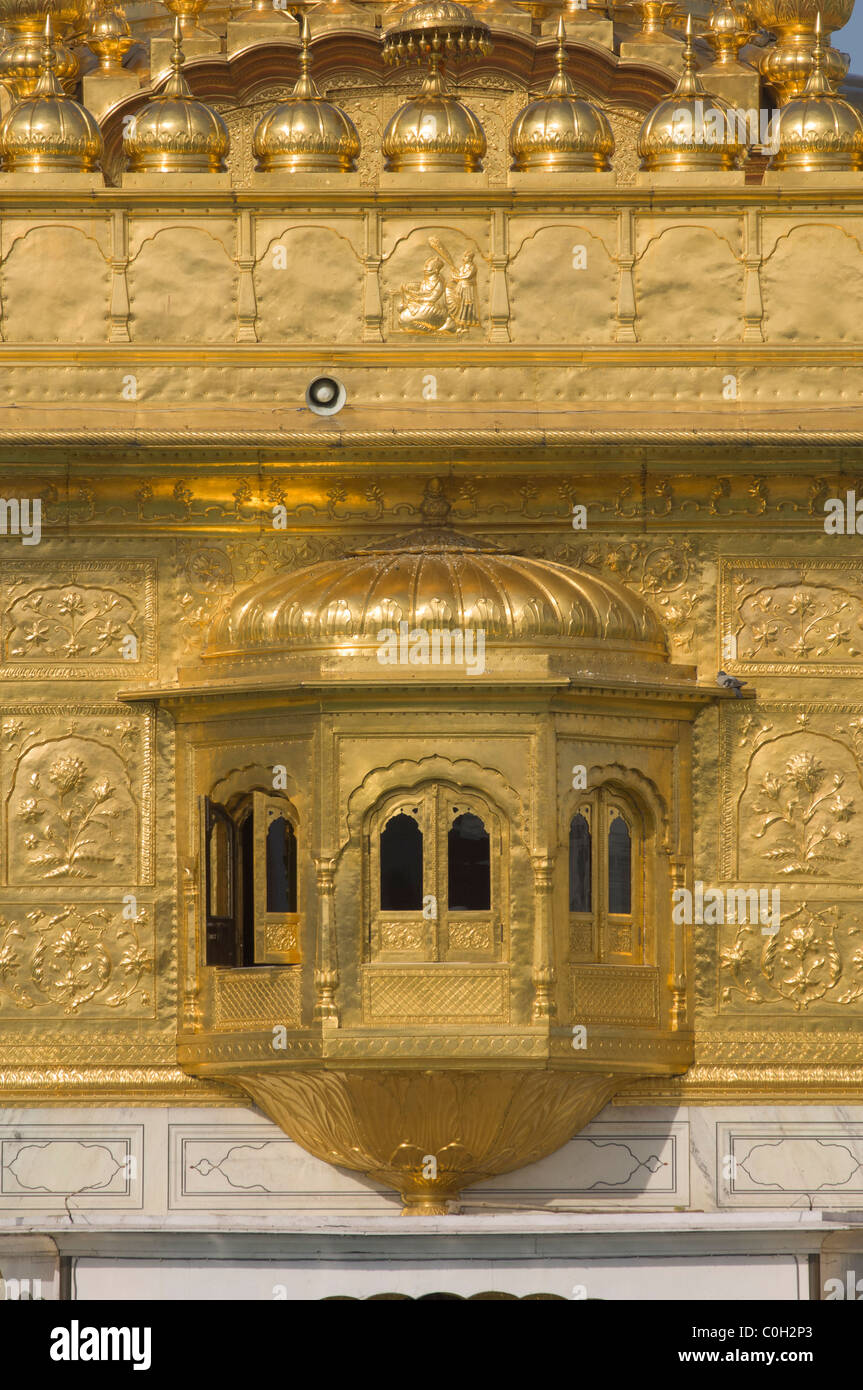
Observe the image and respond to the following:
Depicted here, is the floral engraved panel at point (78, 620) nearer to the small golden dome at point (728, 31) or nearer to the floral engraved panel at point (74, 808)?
the floral engraved panel at point (74, 808)

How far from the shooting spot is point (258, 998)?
1845cm

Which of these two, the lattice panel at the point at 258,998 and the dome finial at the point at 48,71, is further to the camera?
the dome finial at the point at 48,71

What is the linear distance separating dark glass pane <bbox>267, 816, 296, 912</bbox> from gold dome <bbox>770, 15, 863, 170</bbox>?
5090 millimetres

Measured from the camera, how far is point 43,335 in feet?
62.2

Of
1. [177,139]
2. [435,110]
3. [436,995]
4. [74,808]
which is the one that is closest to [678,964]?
[436,995]

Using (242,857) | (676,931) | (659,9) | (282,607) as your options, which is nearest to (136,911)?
(242,857)

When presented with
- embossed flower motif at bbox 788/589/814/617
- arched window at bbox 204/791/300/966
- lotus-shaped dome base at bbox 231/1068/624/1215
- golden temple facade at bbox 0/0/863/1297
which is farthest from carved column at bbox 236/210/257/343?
lotus-shaped dome base at bbox 231/1068/624/1215

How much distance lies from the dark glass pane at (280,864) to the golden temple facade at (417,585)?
Answer: 0.03 metres

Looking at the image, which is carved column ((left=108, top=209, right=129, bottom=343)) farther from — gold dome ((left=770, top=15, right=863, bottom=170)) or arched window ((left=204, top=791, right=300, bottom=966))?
gold dome ((left=770, top=15, right=863, bottom=170))

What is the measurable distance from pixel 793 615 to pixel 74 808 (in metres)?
4.44

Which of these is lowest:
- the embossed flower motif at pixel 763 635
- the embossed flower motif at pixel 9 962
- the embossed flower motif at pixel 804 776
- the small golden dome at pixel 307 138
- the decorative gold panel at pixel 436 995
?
the decorative gold panel at pixel 436 995

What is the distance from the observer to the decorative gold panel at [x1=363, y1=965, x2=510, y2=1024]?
59.1 ft

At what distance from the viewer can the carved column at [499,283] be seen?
62.2 feet

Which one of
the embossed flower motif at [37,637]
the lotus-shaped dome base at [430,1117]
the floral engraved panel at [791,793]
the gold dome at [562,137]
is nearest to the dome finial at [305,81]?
the gold dome at [562,137]
